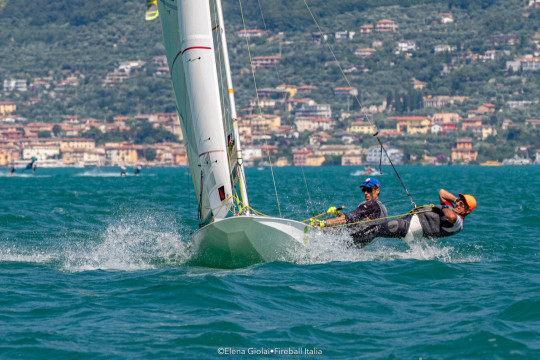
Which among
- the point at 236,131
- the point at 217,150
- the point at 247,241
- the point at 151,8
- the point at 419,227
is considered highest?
the point at 151,8

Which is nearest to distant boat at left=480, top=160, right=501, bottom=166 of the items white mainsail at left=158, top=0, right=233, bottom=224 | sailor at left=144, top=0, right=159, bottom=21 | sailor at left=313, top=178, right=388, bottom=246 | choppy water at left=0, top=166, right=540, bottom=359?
choppy water at left=0, top=166, right=540, bottom=359

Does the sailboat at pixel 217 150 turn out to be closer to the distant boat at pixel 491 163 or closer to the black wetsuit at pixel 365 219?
the black wetsuit at pixel 365 219

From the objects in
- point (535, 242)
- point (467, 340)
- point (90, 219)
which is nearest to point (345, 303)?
point (467, 340)


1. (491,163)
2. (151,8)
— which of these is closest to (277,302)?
(151,8)

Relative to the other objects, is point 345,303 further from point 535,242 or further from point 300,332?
point 535,242

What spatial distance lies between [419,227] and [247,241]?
7.64 feet

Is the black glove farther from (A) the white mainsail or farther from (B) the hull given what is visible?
(A) the white mainsail

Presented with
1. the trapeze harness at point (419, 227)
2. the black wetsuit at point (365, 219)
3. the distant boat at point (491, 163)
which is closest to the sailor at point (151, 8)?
the black wetsuit at point (365, 219)

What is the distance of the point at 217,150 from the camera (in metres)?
12.9

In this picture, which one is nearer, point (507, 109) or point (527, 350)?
point (527, 350)

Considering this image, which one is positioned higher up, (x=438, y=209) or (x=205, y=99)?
(x=205, y=99)

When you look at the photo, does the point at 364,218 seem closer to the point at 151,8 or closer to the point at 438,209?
the point at 438,209

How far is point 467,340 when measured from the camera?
29.8ft

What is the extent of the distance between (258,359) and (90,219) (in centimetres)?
1531
